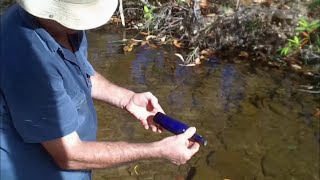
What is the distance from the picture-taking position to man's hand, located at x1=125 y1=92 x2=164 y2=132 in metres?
2.50

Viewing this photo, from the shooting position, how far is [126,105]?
2.53 meters

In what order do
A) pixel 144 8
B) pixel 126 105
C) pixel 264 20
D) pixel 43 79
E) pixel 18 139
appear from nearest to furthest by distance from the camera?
pixel 43 79
pixel 18 139
pixel 126 105
pixel 264 20
pixel 144 8

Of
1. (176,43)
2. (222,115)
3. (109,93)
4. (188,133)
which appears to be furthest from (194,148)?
(176,43)

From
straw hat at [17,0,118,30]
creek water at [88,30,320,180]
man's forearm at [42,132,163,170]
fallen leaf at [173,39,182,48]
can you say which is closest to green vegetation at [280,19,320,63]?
creek water at [88,30,320,180]

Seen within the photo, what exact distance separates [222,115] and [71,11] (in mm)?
3089

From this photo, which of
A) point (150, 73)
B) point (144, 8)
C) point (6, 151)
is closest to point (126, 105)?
point (6, 151)

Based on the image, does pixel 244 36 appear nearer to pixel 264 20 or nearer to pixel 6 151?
pixel 264 20

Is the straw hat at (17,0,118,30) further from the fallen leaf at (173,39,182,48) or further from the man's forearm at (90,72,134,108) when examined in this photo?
the fallen leaf at (173,39,182,48)

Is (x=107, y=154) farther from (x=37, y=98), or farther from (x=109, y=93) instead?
(x=109, y=93)

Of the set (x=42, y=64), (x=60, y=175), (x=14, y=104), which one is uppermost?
(x=42, y=64)

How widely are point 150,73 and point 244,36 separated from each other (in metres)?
1.47

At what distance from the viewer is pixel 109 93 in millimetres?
2533

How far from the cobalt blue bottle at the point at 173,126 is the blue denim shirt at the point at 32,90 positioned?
1.56 ft

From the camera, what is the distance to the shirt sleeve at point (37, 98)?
1745mm
